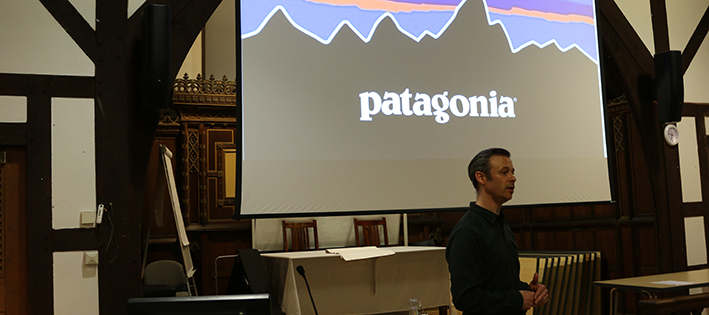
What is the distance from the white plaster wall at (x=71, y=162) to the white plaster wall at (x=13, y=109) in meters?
0.18

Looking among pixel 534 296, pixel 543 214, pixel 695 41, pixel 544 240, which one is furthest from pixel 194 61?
pixel 534 296

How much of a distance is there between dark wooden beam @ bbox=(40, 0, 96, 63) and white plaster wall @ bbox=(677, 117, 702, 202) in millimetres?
5541

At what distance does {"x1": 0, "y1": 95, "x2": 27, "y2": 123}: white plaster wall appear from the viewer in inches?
157

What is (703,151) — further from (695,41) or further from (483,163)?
(483,163)

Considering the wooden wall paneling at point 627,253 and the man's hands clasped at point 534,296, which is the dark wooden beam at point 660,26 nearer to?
the wooden wall paneling at point 627,253

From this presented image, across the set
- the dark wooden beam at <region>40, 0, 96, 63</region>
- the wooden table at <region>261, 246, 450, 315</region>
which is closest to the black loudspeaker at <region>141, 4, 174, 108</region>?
the dark wooden beam at <region>40, 0, 96, 63</region>

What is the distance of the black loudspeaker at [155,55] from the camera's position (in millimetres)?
4055

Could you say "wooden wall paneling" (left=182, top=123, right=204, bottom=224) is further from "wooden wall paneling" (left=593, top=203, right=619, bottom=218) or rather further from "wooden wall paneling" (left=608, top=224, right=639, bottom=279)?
"wooden wall paneling" (left=608, top=224, right=639, bottom=279)

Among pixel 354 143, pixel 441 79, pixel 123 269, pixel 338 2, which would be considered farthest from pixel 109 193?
pixel 441 79

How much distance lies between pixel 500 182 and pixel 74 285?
298 centimetres

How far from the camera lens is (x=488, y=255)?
2.42m

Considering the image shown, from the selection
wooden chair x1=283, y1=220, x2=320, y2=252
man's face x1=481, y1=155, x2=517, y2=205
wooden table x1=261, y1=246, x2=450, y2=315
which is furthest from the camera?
wooden chair x1=283, y1=220, x2=320, y2=252

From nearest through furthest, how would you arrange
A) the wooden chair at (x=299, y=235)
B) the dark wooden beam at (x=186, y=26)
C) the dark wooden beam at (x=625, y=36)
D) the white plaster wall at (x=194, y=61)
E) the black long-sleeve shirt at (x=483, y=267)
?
the black long-sleeve shirt at (x=483, y=267)
the dark wooden beam at (x=186, y=26)
the dark wooden beam at (x=625, y=36)
the wooden chair at (x=299, y=235)
the white plaster wall at (x=194, y=61)

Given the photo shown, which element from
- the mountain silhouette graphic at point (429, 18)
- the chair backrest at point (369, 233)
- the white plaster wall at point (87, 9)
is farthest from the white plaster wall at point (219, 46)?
the white plaster wall at point (87, 9)
